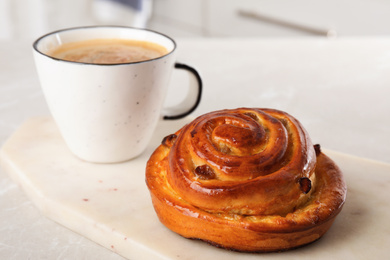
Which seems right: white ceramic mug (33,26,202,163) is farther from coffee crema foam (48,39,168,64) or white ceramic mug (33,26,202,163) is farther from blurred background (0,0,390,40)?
blurred background (0,0,390,40)

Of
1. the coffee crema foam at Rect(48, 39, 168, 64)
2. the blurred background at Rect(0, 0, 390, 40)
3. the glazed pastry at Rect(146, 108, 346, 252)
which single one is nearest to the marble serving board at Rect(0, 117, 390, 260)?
the glazed pastry at Rect(146, 108, 346, 252)

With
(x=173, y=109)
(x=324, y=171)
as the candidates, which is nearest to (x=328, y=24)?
(x=173, y=109)

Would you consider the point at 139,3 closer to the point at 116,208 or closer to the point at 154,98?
the point at 154,98

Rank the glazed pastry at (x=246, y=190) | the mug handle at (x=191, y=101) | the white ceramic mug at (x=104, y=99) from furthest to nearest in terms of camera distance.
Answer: the mug handle at (x=191, y=101) < the white ceramic mug at (x=104, y=99) < the glazed pastry at (x=246, y=190)

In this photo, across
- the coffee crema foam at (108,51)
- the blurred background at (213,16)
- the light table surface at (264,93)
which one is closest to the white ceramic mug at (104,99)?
the coffee crema foam at (108,51)

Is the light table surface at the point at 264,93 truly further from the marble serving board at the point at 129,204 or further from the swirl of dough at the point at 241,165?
the swirl of dough at the point at 241,165

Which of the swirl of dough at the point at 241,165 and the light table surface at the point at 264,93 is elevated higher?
the swirl of dough at the point at 241,165

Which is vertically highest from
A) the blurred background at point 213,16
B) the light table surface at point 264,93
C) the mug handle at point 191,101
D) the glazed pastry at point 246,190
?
the glazed pastry at point 246,190
